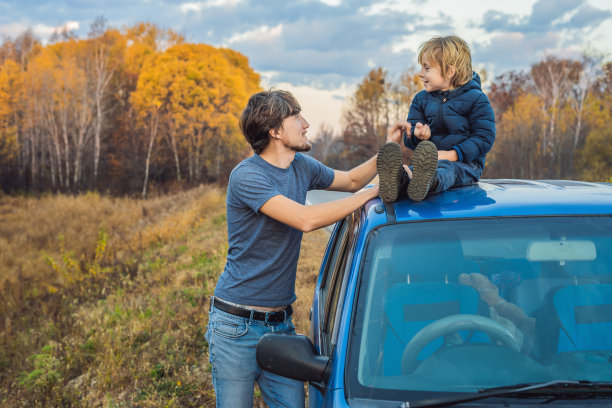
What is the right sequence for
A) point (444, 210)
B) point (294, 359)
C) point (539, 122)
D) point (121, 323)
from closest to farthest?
1. point (294, 359)
2. point (444, 210)
3. point (121, 323)
4. point (539, 122)

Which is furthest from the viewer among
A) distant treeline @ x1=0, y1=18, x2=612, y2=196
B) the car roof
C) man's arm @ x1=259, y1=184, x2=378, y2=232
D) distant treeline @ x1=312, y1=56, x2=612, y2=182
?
distant treeline @ x1=0, y1=18, x2=612, y2=196

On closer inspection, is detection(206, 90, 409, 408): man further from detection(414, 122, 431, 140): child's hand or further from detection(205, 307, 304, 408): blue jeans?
detection(414, 122, 431, 140): child's hand

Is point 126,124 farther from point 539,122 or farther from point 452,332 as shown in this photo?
point 452,332

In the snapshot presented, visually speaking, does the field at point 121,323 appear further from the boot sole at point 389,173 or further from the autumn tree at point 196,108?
the autumn tree at point 196,108

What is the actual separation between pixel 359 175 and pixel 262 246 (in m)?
0.96

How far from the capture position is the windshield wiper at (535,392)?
5.65 feet

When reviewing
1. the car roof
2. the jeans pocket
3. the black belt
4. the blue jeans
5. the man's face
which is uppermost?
the man's face

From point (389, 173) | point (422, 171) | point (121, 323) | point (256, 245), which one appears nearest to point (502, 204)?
point (422, 171)

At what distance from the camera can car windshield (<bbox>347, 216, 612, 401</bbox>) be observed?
1.95 meters

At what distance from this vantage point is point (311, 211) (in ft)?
8.41

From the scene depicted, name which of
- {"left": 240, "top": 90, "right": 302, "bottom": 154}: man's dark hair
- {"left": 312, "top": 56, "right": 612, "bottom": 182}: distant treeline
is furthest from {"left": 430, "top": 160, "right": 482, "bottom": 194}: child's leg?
{"left": 312, "top": 56, "right": 612, "bottom": 182}: distant treeline

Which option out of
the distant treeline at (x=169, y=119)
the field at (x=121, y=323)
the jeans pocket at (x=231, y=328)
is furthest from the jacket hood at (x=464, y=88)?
the distant treeline at (x=169, y=119)

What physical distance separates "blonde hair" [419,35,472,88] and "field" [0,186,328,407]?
112 inches

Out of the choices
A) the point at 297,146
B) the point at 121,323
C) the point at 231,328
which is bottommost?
the point at 121,323
